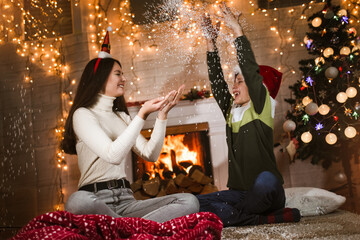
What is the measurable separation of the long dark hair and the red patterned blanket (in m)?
0.24

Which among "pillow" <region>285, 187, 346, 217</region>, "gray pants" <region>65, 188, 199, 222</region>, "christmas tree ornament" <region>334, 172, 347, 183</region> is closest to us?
"gray pants" <region>65, 188, 199, 222</region>

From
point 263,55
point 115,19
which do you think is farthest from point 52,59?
point 263,55

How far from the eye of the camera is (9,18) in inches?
57.5

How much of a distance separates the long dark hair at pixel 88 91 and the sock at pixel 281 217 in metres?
0.54

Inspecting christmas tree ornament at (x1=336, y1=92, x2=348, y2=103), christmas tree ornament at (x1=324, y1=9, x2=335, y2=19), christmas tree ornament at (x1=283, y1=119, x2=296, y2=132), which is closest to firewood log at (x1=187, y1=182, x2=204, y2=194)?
christmas tree ornament at (x1=283, y1=119, x2=296, y2=132)

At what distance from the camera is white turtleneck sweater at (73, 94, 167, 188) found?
0.65m

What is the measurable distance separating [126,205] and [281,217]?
1.58 feet

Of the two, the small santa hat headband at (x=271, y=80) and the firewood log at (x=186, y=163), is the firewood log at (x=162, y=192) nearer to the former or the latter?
the firewood log at (x=186, y=163)

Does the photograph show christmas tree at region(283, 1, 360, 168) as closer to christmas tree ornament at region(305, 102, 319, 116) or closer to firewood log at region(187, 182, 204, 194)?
christmas tree ornament at region(305, 102, 319, 116)

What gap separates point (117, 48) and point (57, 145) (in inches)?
22.0

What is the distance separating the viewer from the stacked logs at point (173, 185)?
1382 millimetres

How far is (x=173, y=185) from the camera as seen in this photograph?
4.50 feet

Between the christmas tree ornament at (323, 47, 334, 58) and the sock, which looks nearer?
the sock

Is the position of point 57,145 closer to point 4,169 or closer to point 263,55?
point 4,169
